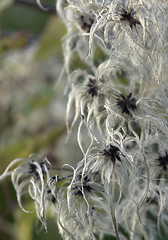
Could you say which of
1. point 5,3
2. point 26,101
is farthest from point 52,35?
point 26,101

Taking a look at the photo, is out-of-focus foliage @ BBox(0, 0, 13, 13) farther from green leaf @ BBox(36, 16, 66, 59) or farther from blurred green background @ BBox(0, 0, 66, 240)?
green leaf @ BBox(36, 16, 66, 59)

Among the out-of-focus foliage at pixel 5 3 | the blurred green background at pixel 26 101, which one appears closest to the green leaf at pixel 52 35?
the blurred green background at pixel 26 101

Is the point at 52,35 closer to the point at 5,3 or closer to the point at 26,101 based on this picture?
the point at 5,3

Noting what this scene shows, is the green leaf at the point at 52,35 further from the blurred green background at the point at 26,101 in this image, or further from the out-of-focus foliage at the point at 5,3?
the out-of-focus foliage at the point at 5,3

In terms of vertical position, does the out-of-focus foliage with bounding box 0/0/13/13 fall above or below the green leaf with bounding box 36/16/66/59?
above

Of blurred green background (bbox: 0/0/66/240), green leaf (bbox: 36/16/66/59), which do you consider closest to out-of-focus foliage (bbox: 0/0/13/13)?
blurred green background (bbox: 0/0/66/240)

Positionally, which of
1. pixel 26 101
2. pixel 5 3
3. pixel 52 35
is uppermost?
pixel 5 3

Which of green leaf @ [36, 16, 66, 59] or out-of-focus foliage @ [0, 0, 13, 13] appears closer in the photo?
out-of-focus foliage @ [0, 0, 13, 13]

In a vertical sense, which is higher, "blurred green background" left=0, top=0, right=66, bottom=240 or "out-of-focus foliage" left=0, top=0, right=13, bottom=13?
"out-of-focus foliage" left=0, top=0, right=13, bottom=13
